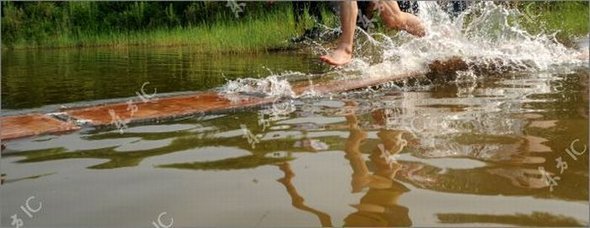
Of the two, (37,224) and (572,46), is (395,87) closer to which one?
(37,224)

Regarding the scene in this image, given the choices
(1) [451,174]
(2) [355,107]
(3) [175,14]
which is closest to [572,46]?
(2) [355,107]

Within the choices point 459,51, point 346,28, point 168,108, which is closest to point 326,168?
point 168,108

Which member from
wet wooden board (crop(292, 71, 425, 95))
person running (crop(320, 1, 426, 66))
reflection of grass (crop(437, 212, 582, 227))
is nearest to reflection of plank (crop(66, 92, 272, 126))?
wet wooden board (crop(292, 71, 425, 95))

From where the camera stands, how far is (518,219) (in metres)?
1.38

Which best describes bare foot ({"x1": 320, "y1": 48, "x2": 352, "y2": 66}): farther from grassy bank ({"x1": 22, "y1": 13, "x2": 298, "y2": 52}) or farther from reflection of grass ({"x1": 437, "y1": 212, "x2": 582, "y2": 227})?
grassy bank ({"x1": 22, "y1": 13, "x2": 298, "y2": 52})

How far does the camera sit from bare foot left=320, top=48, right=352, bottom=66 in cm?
369

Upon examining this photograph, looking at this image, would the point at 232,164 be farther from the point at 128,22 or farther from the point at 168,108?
the point at 128,22

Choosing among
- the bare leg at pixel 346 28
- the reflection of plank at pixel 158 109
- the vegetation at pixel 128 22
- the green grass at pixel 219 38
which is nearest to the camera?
the reflection of plank at pixel 158 109

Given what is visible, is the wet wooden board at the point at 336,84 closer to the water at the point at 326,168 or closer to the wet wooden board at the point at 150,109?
the wet wooden board at the point at 150,109

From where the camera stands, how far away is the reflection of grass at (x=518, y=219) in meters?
1.36

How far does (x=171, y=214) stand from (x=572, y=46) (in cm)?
566

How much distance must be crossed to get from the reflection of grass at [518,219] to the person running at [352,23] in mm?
2334

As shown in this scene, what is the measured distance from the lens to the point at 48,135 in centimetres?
253

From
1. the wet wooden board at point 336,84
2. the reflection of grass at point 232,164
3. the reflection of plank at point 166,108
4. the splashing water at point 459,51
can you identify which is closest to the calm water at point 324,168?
the reflection of grass at point 232,164
